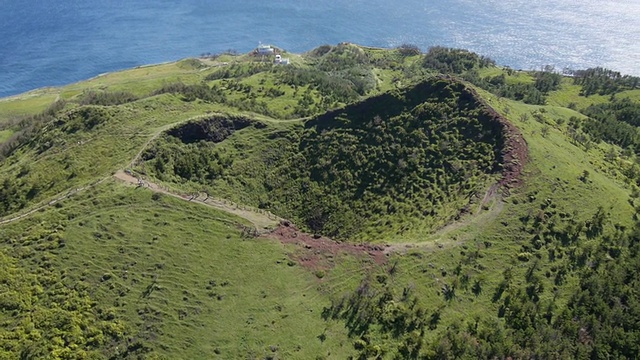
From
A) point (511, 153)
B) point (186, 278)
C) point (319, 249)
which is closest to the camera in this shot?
point (186, 278)

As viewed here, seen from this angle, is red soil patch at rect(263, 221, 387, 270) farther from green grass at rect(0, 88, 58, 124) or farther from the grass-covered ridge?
green grass at rect(0, 88, 58, 124)

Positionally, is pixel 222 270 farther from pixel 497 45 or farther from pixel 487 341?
pixel 497 45

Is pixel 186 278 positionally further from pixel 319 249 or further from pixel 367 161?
pixel 367 161

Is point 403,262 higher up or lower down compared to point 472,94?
lower down

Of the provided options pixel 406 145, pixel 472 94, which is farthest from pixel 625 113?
pixel 406 145

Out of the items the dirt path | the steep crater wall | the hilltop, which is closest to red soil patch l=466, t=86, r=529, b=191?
the hilltop

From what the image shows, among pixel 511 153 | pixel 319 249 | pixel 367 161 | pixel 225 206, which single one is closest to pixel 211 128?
pixel 225 206
